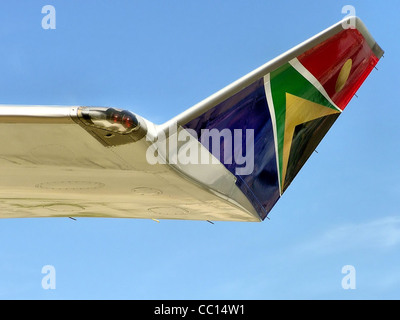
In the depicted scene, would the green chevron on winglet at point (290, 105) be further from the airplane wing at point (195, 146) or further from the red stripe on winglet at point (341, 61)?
the red stripe on winglet at point (341, 61)

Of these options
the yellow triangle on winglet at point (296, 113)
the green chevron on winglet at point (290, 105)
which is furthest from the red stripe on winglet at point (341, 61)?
the yellow triangle on winglet at point (296, 113)

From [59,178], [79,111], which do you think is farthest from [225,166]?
[79,111]

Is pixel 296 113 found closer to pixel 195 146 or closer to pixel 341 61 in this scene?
pixel 341 61

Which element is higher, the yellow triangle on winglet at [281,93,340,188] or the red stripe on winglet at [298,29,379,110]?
the red stripe on winglet at [298,29,379,110]
